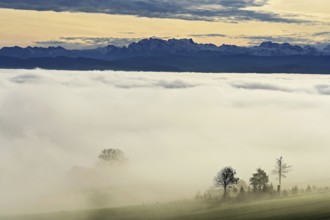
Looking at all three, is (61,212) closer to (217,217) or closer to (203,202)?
(203,202)

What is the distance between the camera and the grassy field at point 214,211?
485ft

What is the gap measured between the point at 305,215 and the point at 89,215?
57.6 m

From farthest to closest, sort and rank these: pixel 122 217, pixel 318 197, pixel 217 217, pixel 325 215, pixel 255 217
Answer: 1. pixel 318 197
2. pixel 122 217
3. pixel 217 217
4. pixel 255 217
5. pixel 325 215

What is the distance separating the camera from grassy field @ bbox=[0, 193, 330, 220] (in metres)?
148

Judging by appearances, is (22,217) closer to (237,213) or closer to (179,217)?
(179,217)

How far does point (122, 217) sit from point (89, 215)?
10.1m

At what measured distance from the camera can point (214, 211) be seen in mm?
173250

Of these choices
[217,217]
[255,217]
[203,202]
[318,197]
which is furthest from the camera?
[203,202]

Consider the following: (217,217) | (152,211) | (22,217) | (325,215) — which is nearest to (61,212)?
(22,217)

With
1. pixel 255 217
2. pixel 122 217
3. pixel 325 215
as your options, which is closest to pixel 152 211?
pixel 122 217

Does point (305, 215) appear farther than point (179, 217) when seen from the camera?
No

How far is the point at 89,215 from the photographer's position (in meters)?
174

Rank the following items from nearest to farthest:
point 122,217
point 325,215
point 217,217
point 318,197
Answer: point 325,215 < point 217,217 < point 122,217 < point 318,197

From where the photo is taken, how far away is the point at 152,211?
178 metres
